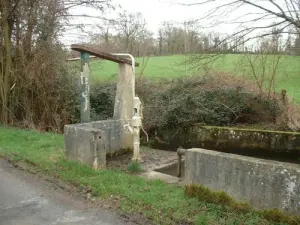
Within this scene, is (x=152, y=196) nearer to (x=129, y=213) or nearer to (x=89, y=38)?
(x=129, y=213)

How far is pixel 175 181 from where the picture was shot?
220 inches

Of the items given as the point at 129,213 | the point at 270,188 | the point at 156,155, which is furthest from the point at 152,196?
the point at 156,155

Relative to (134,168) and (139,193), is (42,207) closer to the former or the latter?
(139,193)

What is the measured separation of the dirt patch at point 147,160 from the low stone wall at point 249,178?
199cm

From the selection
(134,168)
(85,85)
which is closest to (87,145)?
(134,168)

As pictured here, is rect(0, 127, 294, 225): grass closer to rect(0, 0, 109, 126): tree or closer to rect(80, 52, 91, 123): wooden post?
rect(80, 52, 91, 123): wooden post

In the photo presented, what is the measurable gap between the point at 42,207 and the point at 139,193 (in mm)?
1366

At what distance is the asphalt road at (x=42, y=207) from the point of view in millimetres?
4203

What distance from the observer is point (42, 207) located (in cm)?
464

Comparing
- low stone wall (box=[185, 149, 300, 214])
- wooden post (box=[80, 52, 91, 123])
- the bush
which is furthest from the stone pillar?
the bush

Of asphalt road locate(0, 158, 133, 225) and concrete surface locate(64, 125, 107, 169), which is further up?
concrete surface locate(64, 125, 107, 169)

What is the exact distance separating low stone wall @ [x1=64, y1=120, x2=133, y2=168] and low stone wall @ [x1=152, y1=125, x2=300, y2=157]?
523 cm

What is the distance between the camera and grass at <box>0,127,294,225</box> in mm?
4023

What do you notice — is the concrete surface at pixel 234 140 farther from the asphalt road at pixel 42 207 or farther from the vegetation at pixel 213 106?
the asphalt road at pixel 42 207
